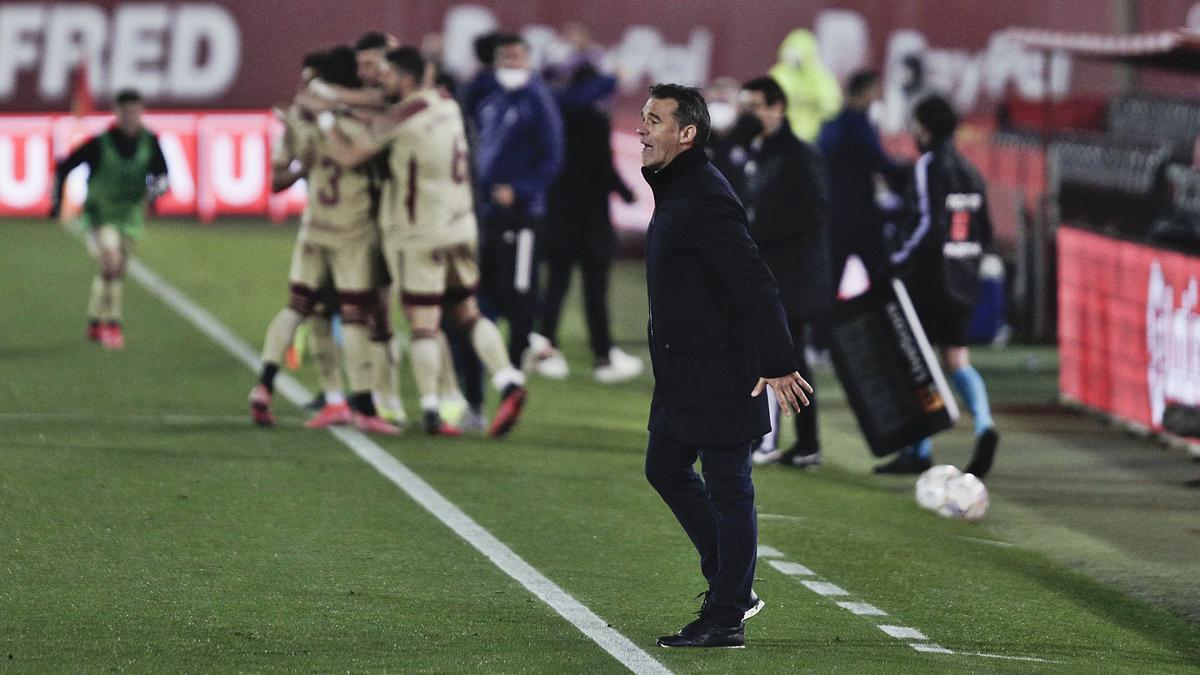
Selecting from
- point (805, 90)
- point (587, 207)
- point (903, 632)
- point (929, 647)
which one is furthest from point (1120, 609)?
point (805, 90)

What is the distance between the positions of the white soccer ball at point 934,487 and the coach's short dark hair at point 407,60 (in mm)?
3374

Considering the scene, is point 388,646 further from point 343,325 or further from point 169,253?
point 169,253

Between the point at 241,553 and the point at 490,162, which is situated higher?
the point at 490,162

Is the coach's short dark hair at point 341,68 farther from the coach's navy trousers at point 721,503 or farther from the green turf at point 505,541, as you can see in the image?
the coach's navy trousers at point 721,503

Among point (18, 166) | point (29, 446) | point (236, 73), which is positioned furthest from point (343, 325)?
point (236, 73)

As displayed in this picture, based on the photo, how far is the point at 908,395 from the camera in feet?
37.6

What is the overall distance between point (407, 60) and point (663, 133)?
15.0ft

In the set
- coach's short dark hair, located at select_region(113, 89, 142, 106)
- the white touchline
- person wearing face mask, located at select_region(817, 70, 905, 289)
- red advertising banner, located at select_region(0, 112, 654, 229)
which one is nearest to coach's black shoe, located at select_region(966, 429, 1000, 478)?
the white touchline

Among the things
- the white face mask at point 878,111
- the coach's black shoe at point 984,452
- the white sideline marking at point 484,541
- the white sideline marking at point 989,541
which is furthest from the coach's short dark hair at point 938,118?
the white face mask at point 878,111

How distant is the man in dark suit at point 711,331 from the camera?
7090 millimetres

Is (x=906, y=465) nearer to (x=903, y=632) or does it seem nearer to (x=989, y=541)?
(x=989, y=541)

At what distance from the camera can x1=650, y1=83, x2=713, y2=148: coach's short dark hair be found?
23.5 feet

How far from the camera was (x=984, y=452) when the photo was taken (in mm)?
11438

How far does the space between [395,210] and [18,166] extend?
16958 millimetres
